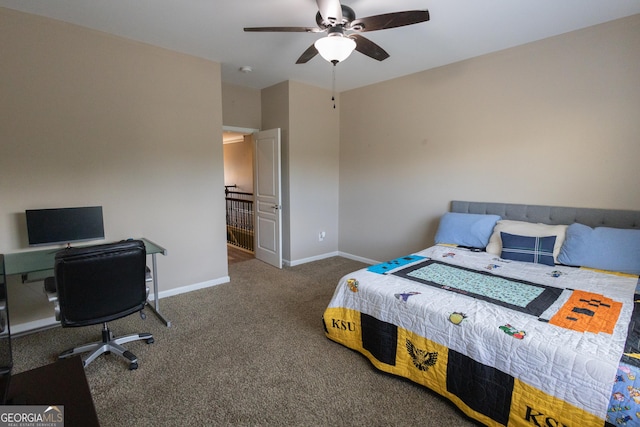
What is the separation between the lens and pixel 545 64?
3078 mm

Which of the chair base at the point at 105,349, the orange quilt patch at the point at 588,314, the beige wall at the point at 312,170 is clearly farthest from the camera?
the beige wall at the point at 312,170

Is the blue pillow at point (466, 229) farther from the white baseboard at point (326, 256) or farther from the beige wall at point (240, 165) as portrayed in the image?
the beige wall at point (240, 165)

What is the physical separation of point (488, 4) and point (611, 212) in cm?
210

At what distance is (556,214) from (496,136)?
1012 millimetres

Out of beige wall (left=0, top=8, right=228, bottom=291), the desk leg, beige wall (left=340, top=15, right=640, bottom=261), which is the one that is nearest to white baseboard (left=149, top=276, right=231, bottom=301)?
beige wall (left=0, top=8, right=228, bottom=291)

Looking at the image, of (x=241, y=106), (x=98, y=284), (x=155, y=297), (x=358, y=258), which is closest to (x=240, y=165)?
(x=241, y=106)

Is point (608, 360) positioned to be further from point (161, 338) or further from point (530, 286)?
point (161, 338)

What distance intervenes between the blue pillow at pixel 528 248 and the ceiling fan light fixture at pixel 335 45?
2.28 meters

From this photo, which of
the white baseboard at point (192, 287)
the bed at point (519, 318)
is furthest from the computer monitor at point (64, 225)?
the bed at point (519, 318)

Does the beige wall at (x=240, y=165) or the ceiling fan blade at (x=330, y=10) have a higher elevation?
the ceiling fan blade at (x=330, y=10)

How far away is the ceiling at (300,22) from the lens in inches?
97.3

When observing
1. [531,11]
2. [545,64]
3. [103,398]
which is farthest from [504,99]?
[103,398]

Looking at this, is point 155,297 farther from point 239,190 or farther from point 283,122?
point 239,190

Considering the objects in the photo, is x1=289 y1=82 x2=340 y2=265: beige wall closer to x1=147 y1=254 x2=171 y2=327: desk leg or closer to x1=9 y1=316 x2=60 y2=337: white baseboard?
x1=147 y1=254 x2=171 y2=327: desk leg
